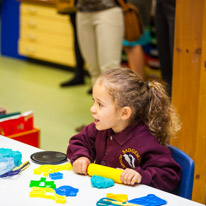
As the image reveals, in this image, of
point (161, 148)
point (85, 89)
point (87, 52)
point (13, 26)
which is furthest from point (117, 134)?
point (13, 26)

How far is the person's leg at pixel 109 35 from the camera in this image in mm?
3086

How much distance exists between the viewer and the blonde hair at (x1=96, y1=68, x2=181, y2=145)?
1.55 meters

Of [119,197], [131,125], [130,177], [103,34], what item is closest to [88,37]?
[103,34]

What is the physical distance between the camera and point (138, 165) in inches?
60.1

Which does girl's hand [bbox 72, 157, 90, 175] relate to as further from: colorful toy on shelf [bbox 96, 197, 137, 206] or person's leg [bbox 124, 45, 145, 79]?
person's leg [bbox 124, 45, 145, 79]

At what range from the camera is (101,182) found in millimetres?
1289

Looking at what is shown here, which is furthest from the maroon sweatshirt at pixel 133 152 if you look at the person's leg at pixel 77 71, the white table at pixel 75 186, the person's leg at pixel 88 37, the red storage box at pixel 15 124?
the person's leg at pixel 77 71

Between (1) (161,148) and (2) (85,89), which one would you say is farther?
(2) (85,89)

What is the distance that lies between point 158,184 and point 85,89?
3368 millimetres

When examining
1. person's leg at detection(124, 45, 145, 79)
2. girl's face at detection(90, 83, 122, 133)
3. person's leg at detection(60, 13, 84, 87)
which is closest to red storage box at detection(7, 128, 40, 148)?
girl's face at detection(90, 83, 122, 133)

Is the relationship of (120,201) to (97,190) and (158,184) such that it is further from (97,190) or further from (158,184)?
(158,184)

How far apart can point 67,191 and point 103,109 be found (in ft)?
1.26

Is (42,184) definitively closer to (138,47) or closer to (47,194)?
(47,194)

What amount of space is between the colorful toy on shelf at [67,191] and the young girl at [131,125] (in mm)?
196
